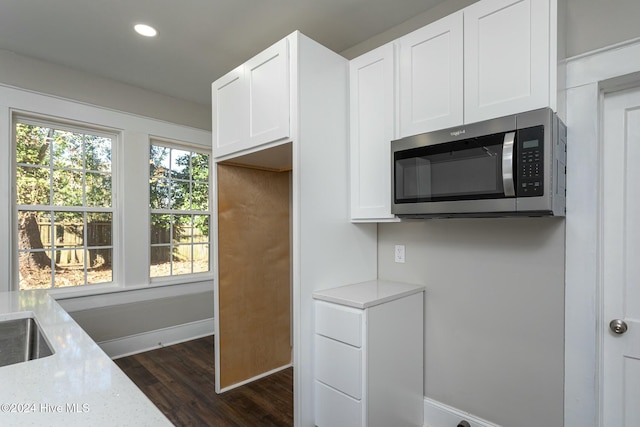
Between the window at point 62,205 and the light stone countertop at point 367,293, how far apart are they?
2605 mm

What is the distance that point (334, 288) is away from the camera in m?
2.15

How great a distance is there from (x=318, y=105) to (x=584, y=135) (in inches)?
55.1

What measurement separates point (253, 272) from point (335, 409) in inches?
52.1

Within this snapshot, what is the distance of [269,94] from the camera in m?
2.13

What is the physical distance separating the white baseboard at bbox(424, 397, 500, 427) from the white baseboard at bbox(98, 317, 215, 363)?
8.91ft

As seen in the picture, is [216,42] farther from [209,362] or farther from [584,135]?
[209,362]

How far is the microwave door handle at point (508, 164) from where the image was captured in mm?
1532

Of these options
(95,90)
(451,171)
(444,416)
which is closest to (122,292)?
(95,90)

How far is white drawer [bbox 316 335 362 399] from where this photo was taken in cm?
179

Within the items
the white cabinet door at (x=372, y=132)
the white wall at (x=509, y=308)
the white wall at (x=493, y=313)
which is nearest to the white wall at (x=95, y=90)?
the white cabinet door at (x=372, y=132)

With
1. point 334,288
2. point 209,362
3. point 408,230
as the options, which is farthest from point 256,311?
point 408,230

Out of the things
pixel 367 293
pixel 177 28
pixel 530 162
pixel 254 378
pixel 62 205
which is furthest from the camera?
pixel 62 205

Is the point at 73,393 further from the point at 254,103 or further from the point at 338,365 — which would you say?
the point at 254,103

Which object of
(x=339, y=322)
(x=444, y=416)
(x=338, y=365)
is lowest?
(x=444, y=416)
